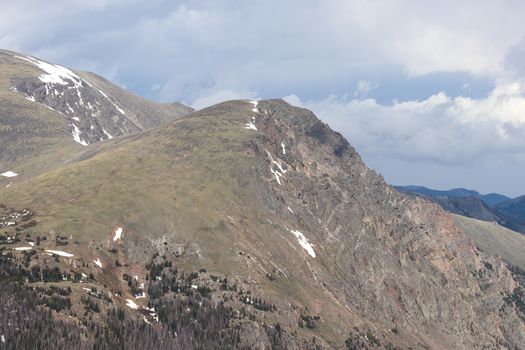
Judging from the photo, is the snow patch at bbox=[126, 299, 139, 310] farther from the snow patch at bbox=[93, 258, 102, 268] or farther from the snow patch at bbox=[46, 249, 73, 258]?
the snow patch at bbox=[46, 249, 73, 258]

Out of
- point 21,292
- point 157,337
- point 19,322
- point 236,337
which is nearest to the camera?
point 19,322

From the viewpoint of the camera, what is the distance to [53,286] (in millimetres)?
160625

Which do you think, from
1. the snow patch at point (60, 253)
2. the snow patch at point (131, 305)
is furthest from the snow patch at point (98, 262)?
the snow patch at point (131, 305)

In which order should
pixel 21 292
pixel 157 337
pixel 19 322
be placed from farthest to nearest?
pixel 157 337
pixel 21 292
pixel 19 322

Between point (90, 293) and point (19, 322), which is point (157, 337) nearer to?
point (90, 293)

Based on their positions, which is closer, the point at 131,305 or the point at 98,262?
the point at 131,305

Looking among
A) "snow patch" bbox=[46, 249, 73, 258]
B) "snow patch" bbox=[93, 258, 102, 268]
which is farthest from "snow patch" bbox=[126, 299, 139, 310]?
"snow patch" bbox=[46, 249, 73, 258]

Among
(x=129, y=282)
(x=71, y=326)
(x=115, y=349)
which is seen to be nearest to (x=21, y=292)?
(x=71, y=326)

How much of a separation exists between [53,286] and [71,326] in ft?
58.2

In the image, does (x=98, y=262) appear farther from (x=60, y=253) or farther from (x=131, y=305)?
(x=131, y=305)

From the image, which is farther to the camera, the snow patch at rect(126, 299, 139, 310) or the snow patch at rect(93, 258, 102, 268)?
the snow patch at rect(93, 258, 102, 268)

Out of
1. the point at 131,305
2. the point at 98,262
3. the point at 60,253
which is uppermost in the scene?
the point at 60,253

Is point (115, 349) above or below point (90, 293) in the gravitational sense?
below

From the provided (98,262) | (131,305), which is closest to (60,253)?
(98,262)
